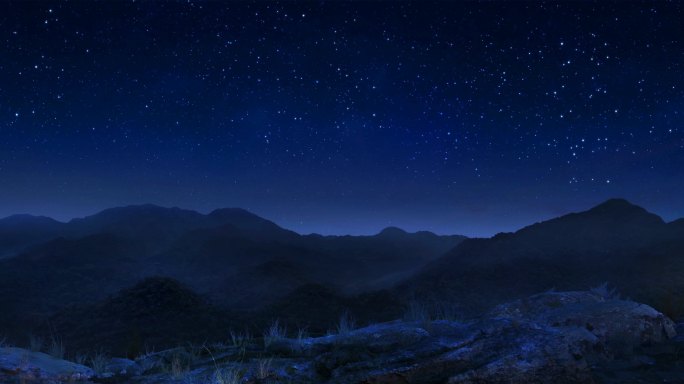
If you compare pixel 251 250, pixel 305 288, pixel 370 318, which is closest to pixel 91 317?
pixel 305 288

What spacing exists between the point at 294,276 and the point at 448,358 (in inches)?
1855

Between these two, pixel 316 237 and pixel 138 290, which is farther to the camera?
pixel 316 237

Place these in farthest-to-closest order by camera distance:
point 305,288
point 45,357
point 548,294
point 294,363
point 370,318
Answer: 1. point 305,288
2. point 370,318
3. point 548,294
4. point 45,357
5. point 294,363

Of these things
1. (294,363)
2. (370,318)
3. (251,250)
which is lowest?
(370,318)

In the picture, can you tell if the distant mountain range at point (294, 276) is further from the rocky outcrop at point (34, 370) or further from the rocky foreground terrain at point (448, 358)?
the rocky outcrop at point (34, 370)

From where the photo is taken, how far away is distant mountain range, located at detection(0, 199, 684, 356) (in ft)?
103

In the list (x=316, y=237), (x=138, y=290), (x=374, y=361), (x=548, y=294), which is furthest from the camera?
(x=316, y=237)

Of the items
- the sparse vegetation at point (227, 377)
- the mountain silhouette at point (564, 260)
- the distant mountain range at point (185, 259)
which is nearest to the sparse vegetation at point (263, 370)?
the sparse vegetation at point (227, 377)

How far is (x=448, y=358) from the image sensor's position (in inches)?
247

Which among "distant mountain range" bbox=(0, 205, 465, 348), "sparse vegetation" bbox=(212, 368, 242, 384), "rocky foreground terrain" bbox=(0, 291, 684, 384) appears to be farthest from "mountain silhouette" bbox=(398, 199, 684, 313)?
"sparse vegetation" bbox=(212, 368, 242, 384)

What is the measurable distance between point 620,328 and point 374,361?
18.8 ft

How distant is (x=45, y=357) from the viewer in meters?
8.29

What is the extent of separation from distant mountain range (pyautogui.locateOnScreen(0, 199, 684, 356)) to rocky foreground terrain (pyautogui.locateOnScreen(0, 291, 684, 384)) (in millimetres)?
4438

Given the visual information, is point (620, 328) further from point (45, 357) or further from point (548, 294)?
point (45, 357)
